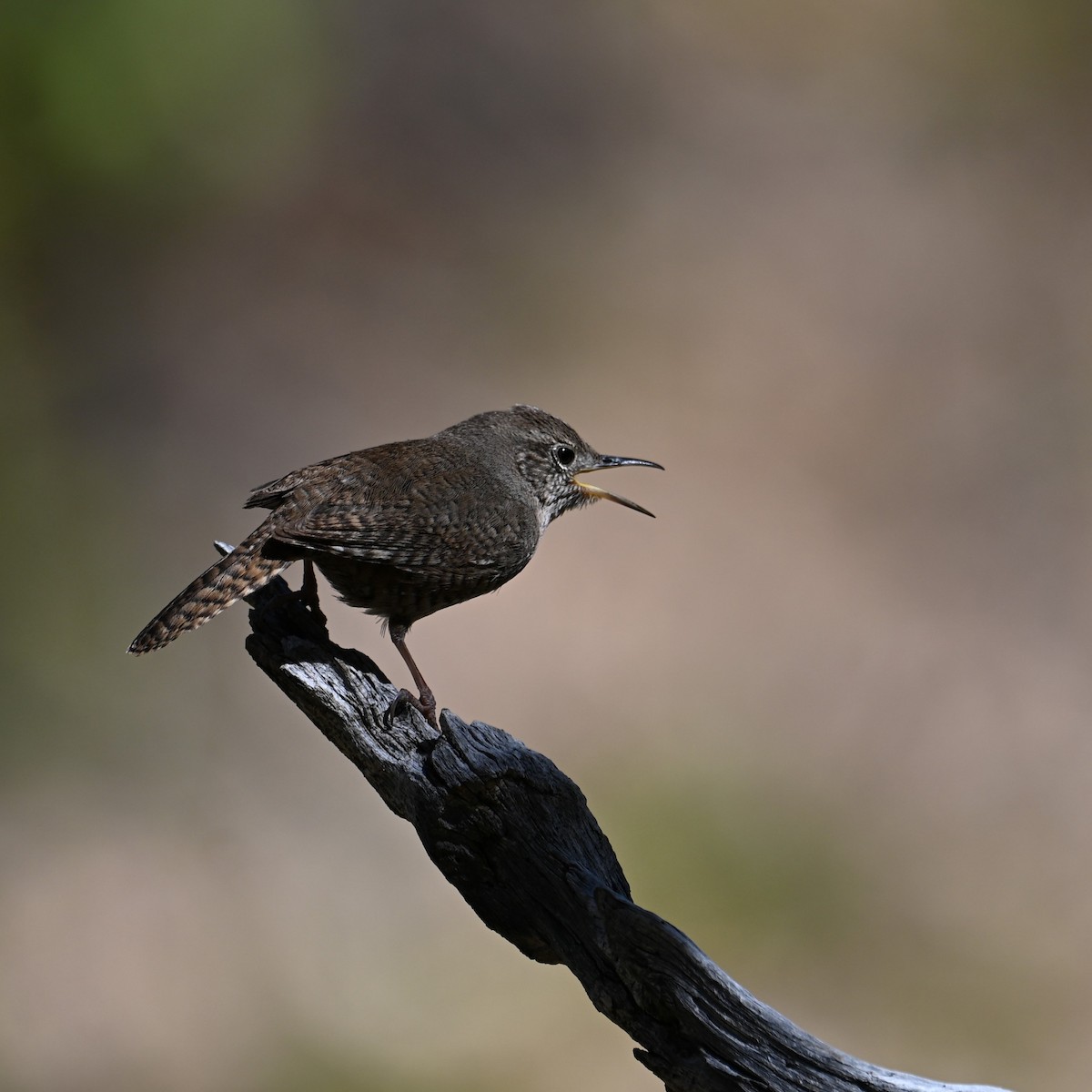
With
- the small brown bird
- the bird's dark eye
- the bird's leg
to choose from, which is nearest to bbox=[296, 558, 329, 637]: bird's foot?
the small brown bird

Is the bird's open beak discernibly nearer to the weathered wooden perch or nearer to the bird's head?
the bird's head

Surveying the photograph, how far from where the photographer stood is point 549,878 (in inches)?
89.6

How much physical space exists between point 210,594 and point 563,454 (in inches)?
46.0

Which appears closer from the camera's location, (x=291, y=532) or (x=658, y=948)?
(x=658, y=948)

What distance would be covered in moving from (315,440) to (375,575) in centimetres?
396

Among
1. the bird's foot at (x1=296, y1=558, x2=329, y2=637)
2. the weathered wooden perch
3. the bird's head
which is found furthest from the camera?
the bird's head

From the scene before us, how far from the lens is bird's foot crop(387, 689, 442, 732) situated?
2686 mm

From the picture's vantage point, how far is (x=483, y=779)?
2385 mm

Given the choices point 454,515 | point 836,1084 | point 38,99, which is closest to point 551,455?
point 454,515

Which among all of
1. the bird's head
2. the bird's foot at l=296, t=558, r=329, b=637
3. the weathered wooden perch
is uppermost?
the bird's head

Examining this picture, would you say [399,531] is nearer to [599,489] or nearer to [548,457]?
[548,457]

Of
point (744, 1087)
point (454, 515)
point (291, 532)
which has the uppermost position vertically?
point (454, 515)

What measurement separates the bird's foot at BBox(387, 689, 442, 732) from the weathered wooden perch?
1 centimetres

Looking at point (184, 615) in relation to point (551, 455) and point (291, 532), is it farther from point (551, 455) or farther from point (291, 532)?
point (551, 455)
